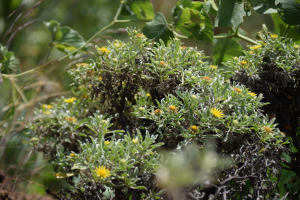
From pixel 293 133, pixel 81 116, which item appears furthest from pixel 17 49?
pixel 293 133

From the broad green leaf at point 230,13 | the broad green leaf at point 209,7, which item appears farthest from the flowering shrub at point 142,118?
the broad green leaf at point 209,7

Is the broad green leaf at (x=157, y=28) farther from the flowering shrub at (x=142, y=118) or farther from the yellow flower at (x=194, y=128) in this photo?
the yellow flower at (x=194, y=128)

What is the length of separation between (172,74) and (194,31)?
26cm

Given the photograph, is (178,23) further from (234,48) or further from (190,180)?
(190,180)

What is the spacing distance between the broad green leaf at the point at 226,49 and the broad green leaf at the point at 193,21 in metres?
0.10

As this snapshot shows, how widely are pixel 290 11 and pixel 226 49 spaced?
9.7 inches

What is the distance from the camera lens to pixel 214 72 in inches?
29.1

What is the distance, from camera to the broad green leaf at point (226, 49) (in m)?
0.97

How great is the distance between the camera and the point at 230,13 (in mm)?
818

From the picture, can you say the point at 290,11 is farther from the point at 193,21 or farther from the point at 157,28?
the point at 157,28

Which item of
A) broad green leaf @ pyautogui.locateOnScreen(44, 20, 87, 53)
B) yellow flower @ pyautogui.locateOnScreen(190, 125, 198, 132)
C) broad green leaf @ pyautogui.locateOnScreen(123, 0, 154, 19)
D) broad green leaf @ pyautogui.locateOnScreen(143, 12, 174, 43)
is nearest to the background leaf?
broad green leaf @ pyautogui.locateOnScreen(123, 0, 154, 19)

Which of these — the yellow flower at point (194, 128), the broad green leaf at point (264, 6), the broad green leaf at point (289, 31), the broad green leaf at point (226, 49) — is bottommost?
the yellow flower at point (194, 128)

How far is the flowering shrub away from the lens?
0.58m

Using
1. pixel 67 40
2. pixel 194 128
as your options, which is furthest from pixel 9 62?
pixel 194 128
